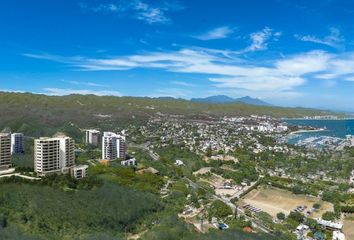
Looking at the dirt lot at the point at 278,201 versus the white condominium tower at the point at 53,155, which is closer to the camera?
the white condominium tower at the point at 53,155

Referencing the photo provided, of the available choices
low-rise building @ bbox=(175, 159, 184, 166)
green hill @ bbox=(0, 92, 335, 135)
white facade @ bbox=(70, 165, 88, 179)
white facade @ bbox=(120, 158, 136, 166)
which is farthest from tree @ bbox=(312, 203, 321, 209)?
green hill @ bbox=(0, 92, 335, 135)

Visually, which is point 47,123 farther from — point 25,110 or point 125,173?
point 125,173

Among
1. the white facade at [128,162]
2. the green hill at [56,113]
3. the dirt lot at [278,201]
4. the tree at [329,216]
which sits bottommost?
the dirt lot at [278,201]

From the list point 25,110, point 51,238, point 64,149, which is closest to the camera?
point 51,238

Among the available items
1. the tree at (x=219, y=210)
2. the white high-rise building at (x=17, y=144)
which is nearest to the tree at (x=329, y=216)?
the tree at (x=219, y=210)

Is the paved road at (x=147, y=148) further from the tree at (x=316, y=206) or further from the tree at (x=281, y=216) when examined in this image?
→ the tree at (x=281, y=216)

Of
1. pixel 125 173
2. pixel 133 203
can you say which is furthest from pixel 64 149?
pixel 133 203

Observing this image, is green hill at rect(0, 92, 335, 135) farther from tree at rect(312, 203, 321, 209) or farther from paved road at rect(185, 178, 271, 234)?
tree at rect(312, 203, 321, 209)
